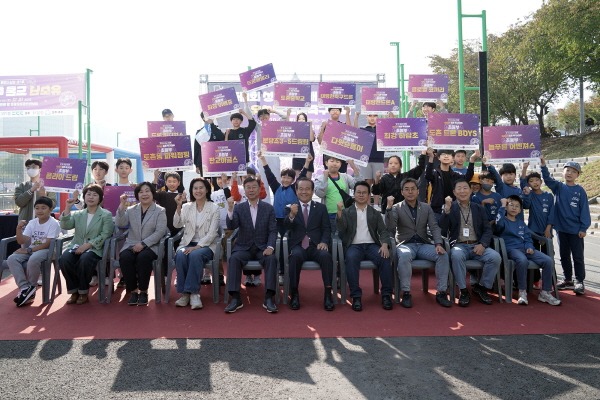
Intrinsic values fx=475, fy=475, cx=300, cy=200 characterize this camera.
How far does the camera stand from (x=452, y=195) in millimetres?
5938

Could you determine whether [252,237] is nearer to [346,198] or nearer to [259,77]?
[346,198]

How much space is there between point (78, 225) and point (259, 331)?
259 centimetres

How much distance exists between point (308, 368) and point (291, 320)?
1154 mm

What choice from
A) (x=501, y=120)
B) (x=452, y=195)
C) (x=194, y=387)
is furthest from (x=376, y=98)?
(x=501, y=120)

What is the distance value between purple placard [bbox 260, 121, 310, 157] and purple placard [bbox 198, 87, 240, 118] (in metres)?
1.54

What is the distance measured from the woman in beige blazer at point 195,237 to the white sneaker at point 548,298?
141 inches

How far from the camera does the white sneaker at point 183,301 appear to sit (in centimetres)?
497

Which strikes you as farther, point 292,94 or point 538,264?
point 292,94

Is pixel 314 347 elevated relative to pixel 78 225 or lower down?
lower down

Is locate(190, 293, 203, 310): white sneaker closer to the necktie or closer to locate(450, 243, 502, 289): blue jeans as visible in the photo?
the necktie

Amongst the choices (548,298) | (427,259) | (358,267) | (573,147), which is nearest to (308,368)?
(358,267)

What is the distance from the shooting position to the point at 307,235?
208 inches

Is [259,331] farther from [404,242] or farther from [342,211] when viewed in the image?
[404,242]

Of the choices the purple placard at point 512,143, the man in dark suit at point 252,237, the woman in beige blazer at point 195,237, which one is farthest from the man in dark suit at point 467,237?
the woman in beige blazer at point 195,237
